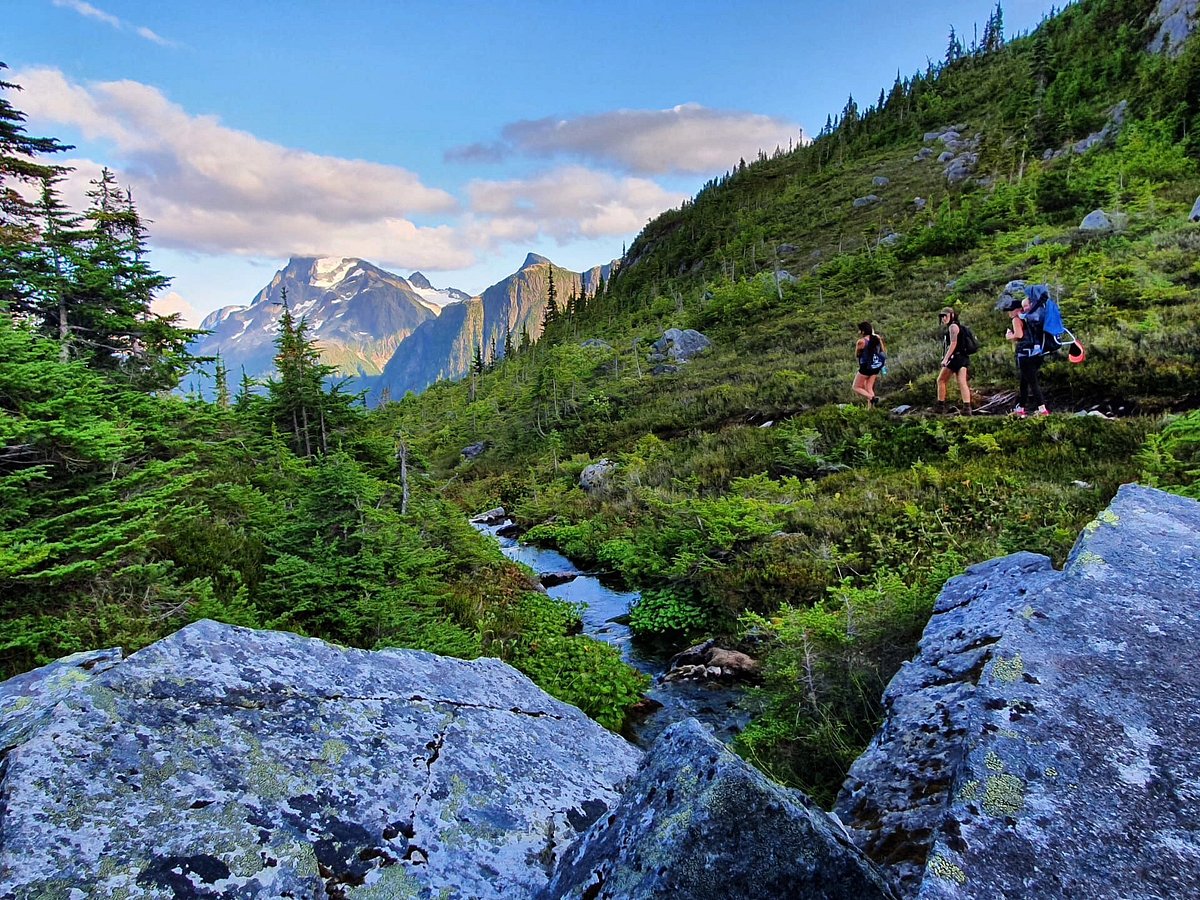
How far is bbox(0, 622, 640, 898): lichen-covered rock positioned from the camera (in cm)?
188

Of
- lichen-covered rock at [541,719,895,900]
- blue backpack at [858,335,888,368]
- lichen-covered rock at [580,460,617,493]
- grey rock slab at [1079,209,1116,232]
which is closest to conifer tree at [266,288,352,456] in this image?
lichen-covered rock at [580,460,617,493]

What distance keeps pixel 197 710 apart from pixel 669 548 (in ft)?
29.4

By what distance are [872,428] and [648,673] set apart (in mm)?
8236

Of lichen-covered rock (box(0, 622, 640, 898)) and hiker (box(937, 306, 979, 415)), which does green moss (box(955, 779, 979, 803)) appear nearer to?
lichen-covered rock (box(0, 622, 640, 898))

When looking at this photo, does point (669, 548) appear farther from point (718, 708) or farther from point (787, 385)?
point (787, 385)

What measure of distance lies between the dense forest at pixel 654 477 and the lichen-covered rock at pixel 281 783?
1984mm

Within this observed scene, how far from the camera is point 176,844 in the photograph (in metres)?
1.95

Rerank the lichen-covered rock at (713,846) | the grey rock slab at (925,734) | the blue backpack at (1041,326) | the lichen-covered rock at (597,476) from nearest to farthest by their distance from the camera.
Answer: the lichen-covered rock at (713,846) → the grey rock slab at (925,734) → the blue backpack at (1041,326) → the lichen-covered rock at (597,476)

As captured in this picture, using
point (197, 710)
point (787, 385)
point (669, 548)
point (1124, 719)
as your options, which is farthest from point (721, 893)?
point (787, 385)

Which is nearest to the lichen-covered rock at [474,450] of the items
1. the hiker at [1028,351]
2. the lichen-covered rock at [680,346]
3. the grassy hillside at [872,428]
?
the grassy hillside at [872,428]

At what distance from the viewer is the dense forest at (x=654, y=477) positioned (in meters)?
4.70

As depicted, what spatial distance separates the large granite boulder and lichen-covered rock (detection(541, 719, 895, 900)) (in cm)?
26

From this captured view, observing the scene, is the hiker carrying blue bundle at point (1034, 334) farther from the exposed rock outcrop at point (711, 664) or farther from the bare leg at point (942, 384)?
the exposed rock outcrop at point (711, 664)

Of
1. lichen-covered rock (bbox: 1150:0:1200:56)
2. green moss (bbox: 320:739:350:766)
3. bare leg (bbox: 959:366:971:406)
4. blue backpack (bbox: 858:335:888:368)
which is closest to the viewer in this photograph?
green moss (bbox: 320:739:350:766)
